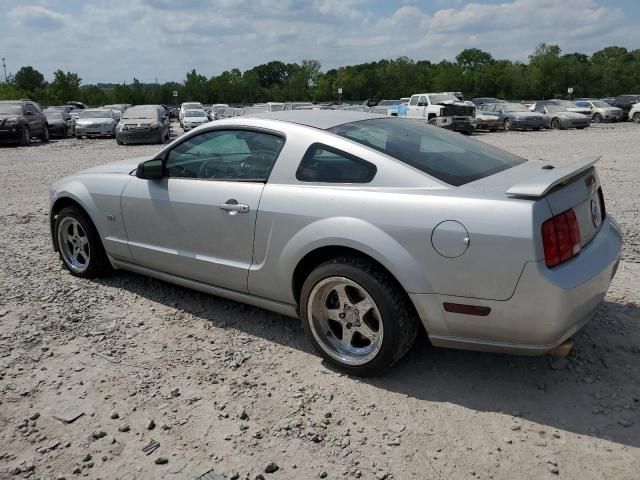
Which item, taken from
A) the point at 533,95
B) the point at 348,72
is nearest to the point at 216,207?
the point at 533,95

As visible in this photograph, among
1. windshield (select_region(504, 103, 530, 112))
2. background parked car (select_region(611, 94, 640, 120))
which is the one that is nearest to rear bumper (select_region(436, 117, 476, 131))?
windshield (select_region(504, 103, 530, 112))

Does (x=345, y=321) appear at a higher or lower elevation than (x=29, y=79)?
lower

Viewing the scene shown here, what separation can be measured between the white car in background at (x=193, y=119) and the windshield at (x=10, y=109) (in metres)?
7.74

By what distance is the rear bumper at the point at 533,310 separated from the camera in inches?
108

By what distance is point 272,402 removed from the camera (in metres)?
3.17

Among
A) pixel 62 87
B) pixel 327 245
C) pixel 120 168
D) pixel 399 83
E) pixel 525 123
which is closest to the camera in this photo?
pixel 327 245

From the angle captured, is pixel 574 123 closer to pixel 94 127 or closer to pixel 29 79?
pixel 94 127

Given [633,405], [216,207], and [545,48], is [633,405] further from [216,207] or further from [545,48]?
[545,48]

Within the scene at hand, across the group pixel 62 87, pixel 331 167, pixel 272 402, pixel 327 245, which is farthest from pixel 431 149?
pixel 62 87

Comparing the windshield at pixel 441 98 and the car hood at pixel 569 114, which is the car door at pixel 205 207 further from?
the car hood at pixel 569 114

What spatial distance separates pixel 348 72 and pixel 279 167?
90.5 metres

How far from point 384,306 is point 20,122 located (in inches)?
829

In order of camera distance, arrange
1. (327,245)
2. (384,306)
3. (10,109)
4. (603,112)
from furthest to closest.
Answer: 1. (603,112)
2. (10,109)
3. (327,245)
4. (384,306)

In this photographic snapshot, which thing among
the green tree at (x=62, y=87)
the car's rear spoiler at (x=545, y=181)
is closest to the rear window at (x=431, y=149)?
the car's rear spoiler at (x=545, y=181)
